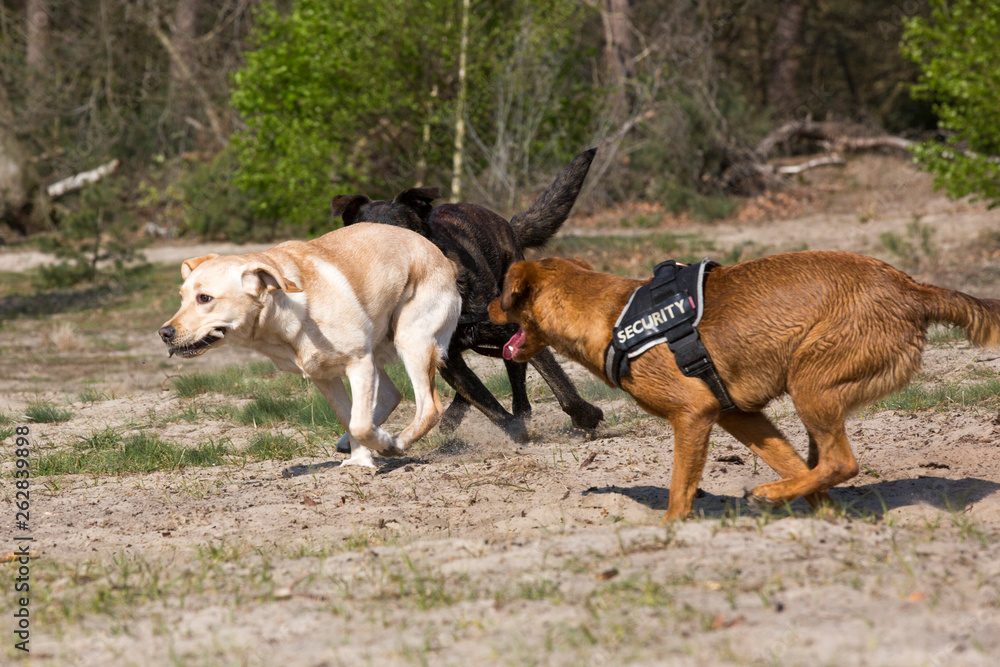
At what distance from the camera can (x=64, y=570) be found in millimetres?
4059

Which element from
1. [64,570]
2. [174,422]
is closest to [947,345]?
[174,422]

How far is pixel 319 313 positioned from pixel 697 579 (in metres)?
2.97

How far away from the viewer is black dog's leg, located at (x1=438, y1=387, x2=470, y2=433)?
7.13 meters

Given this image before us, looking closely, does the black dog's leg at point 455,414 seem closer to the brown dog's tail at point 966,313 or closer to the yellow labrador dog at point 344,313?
the yellow labrador dog at point 344,313

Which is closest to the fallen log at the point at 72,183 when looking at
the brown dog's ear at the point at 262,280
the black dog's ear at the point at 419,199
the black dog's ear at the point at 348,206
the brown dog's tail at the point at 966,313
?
the black dog's ear at the point at 348,206

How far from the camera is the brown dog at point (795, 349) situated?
4145 mm

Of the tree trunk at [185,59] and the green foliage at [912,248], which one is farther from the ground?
the tree trunk at [185,59]

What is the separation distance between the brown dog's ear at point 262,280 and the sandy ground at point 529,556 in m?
1.19

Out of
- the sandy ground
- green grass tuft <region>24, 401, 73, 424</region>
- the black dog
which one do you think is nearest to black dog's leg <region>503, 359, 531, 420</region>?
the black dog

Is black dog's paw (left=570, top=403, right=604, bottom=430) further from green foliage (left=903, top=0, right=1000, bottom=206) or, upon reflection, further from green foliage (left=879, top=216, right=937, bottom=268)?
green foliage (left=903, top=0, right=1000, bottom=206)

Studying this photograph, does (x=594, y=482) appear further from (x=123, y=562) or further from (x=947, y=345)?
(x=947, y=345)

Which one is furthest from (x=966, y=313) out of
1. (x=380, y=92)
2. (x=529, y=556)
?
(x=380, y=92)

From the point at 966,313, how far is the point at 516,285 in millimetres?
2111

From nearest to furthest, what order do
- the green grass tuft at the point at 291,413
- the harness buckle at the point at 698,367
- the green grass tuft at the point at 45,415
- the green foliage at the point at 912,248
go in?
the harness buckle at the point at 698,367 → the green grass tuft at the point at 291,413 → the green grass tuft at the point at 45,415 → the green foliage at the point at 912,248
